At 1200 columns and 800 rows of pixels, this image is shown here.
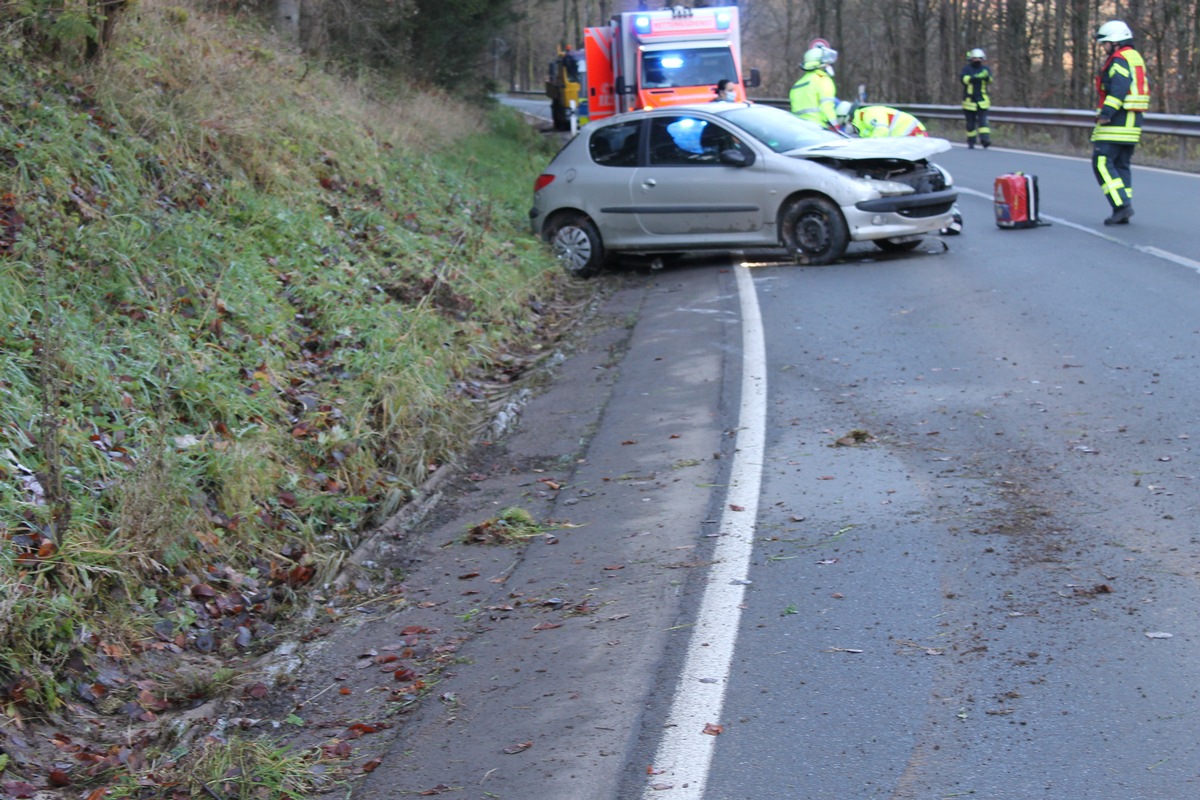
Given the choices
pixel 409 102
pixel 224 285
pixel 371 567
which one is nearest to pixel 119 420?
pixel 371 567

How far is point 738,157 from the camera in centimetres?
1279

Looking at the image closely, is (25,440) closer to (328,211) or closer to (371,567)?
(371,567)

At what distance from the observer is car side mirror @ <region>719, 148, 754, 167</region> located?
1279cm

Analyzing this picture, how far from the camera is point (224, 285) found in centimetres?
838

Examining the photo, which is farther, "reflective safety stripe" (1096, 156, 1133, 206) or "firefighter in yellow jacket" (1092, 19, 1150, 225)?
"reflective safety stripe" (1096, 156, 1133, 206)

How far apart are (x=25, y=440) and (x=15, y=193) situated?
3.03 meters

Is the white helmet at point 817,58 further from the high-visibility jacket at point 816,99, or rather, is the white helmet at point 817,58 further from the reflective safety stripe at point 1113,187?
the reflective safety stripe at point 1113,187

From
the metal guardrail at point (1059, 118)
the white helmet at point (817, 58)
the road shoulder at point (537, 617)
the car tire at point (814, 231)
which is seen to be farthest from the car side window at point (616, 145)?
the metal guardrail at point (1059, 118)

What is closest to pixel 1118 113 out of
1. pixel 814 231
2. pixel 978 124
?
pixel 814 231

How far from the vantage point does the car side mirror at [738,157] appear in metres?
12.8

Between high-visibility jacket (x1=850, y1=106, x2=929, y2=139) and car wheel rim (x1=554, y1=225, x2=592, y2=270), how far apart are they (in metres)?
3.97

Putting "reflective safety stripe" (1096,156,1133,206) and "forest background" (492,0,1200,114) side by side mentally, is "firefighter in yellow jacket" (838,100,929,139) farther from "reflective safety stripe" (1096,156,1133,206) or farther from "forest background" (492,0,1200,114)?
"forest background" (492,0,1200,114)

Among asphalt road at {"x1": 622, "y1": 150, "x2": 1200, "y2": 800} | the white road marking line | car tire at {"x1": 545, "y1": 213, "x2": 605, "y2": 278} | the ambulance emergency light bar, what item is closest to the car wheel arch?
car tire at {"x1": 545, "y1": 213, "x2": 605, "y2": 278}

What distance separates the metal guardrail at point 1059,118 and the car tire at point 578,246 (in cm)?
925
